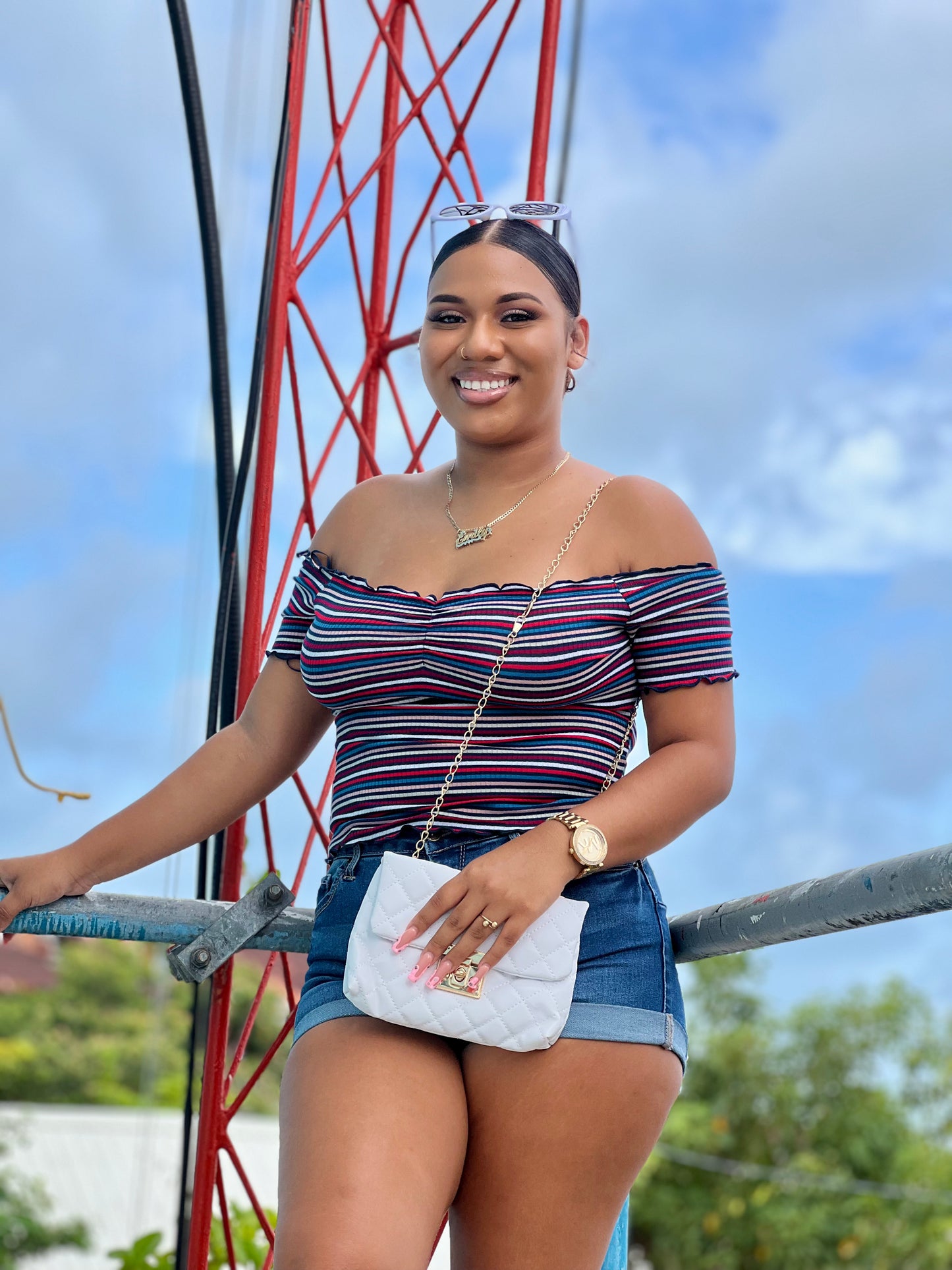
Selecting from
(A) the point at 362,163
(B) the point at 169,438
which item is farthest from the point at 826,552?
(A) the point at 362,163

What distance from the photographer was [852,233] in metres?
48.0

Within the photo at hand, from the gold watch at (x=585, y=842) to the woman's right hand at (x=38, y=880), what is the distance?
63cm

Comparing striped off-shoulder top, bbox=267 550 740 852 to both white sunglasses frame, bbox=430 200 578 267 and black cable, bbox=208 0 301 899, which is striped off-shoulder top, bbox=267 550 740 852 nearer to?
white sunglasses frame, bbox=430 200 578 267

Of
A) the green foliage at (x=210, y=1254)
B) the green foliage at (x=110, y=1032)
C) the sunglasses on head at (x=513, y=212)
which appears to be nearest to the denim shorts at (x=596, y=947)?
the sunglasses on head at (x=513, y=212)

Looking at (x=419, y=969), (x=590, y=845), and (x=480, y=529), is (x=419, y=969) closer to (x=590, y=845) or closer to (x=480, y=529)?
(x=590, y=845)

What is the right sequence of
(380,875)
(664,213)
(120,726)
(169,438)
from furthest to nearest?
(664,213) < (120,726) < (169,438) < (380,875)

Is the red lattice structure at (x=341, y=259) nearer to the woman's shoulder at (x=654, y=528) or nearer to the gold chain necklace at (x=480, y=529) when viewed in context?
the gold chain necklace at (x=480, y=529)

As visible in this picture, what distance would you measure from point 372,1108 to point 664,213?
45.9m

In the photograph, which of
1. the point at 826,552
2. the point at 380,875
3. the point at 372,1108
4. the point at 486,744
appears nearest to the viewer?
the point at 372,1108

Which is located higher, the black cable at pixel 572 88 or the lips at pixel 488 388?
the black cable at pixel 572 88

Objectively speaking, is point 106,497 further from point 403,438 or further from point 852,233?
point 403,438

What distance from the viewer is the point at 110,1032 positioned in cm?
1772

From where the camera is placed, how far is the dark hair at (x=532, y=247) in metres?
1.67

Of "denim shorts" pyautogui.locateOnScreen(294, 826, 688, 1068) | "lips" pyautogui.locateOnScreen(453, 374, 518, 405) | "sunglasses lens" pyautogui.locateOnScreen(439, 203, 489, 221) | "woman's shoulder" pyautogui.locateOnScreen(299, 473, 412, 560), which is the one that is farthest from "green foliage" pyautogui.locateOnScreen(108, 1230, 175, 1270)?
"sunglasses lens" pyautogui.locateOnScreen(439, 203, 489, 221)
